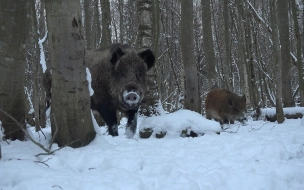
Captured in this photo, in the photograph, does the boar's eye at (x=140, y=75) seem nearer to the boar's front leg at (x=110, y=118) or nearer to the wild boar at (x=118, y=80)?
the wild boar at (x=118, y=80)

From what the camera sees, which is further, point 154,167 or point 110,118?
point 110,118

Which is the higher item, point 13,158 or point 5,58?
point 5,58

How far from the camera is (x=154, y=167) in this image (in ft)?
11.2

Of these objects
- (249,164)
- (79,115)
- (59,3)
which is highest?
(59,3)

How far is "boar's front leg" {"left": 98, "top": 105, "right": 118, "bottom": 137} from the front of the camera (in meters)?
6.87

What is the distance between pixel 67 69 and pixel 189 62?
454 centimetres

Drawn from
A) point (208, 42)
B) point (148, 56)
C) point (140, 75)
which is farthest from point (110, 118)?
point (208, 42)

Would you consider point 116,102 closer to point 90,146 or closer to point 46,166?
point 90,146

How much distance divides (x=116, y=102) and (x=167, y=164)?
3.57 m

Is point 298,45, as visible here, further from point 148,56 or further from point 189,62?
point 148,56

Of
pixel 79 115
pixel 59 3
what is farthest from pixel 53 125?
pixel 59 3

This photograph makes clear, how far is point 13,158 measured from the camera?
324 centimetres

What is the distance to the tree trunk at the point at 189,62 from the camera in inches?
323

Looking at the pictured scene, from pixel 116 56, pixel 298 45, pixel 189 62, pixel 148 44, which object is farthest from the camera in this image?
pixel 298 45
